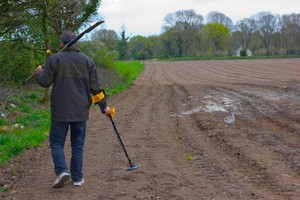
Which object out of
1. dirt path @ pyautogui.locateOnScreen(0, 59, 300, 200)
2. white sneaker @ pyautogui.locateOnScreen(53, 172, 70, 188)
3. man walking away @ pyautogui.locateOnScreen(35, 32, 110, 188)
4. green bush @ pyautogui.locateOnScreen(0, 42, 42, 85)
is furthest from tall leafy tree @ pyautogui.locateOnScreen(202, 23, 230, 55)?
white sneaker @ pyautogui.locateOnScreen(53, 172, 70, 188)

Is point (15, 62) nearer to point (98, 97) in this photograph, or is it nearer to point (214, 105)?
point (214, 105)

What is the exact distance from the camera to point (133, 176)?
7.07 metres

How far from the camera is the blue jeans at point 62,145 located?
657 cm

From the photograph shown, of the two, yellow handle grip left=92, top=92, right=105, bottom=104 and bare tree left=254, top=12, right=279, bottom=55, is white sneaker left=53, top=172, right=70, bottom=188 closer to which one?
yellow handle grip left=92, top=92, right=105, bottom=104

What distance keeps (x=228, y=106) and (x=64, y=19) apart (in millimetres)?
8538

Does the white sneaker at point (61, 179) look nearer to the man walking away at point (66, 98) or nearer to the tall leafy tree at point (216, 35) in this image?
the man walking away at point (66, 98)

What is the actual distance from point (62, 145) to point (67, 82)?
0.92 meters

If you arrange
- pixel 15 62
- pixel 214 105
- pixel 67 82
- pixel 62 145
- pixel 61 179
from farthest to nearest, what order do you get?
pixel 15 62, pixel 214 105, pixel 62 145, pixel 67 82, pixel 61 179

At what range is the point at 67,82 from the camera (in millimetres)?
6555

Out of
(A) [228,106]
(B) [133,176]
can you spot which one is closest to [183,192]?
(B) [133,176]

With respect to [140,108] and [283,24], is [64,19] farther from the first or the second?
[283,24]

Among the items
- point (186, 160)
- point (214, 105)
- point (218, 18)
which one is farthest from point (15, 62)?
point (218, 18)

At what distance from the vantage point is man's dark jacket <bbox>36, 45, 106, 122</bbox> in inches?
256

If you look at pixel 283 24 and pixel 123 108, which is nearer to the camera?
pixel 123 108
